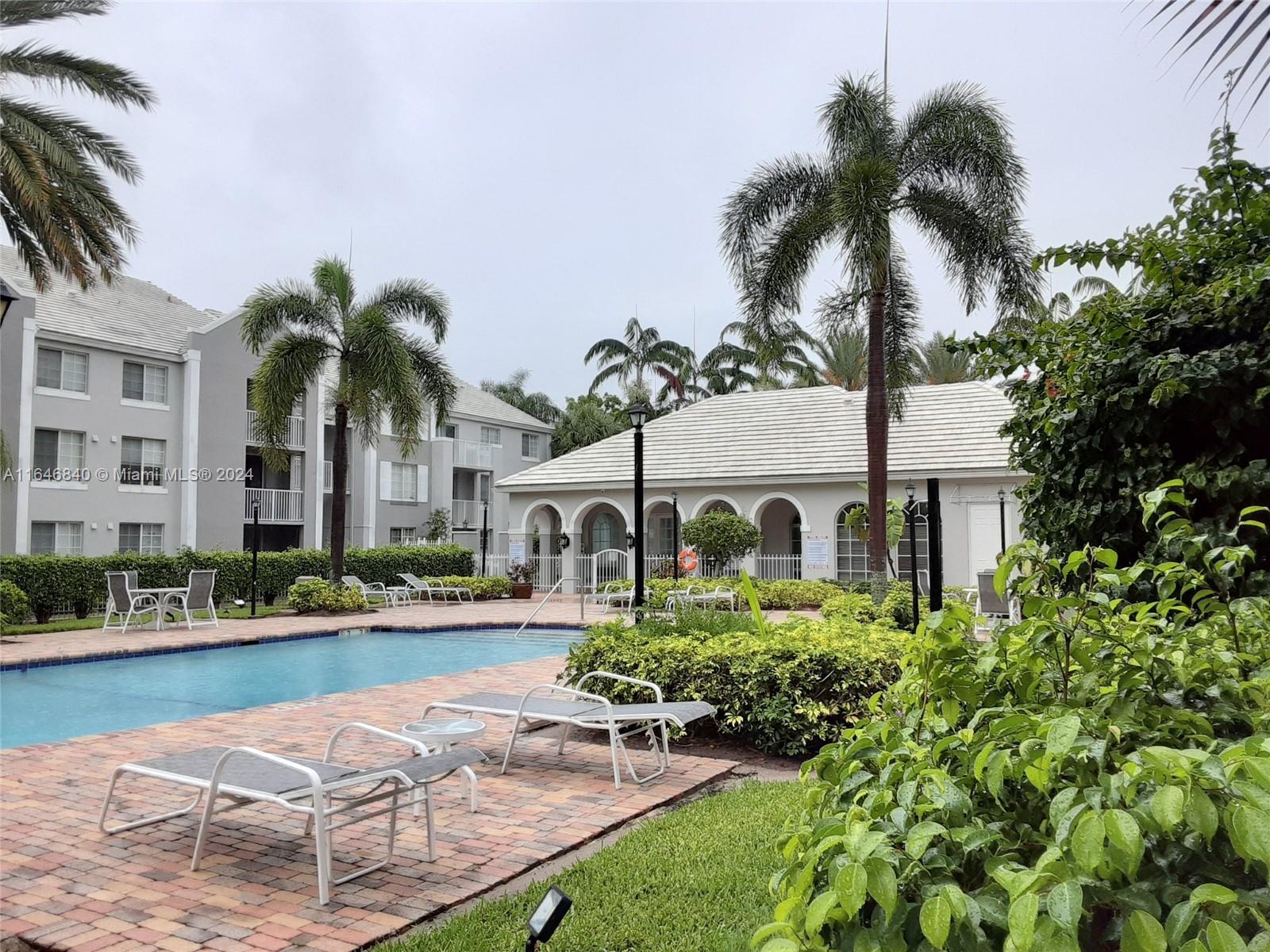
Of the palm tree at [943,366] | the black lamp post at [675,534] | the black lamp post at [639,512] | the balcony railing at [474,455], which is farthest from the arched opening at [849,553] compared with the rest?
the balcony railing at [474,455]

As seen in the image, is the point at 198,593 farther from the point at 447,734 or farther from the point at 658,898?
the point at 658,898

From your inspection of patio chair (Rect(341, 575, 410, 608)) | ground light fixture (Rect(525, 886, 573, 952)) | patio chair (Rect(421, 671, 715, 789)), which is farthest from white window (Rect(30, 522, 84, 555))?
ground light fixture (Rect(525, 886, 573, 952))

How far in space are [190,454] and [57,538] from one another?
4.59 meters

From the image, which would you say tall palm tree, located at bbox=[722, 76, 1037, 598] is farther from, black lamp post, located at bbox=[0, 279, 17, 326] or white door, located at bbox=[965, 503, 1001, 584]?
black lamp post, located at bbox=[0, 279, 17, 326]

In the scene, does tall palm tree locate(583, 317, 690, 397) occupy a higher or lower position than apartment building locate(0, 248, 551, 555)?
higher

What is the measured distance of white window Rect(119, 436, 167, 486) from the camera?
1064 inches

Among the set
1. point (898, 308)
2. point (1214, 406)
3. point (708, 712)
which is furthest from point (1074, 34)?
point (898, 308)

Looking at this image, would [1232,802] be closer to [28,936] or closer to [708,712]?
[28,936]

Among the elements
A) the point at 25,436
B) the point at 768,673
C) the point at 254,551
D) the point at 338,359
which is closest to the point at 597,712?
the point at 768,673

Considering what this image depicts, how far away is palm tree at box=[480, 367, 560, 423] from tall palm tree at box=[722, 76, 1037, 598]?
37.0m

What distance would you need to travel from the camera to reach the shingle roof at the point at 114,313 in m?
25.6

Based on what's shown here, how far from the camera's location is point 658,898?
4098mm

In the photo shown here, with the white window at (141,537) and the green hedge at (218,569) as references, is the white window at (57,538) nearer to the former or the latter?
the white window at (141,537)

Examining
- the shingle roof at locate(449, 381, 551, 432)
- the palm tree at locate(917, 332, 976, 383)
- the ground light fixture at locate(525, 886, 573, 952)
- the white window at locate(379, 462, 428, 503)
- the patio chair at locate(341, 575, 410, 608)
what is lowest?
the patio chair at locate(341, 575, 410, 608)
